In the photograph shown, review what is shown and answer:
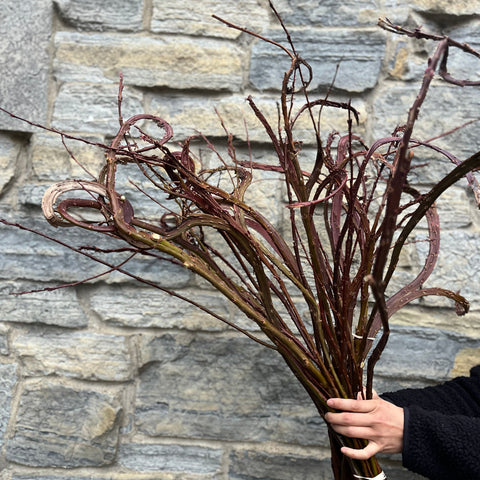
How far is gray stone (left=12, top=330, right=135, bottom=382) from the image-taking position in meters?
1.42

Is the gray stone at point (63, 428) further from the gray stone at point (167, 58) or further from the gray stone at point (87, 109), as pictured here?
the gray stone at point (167, 58)

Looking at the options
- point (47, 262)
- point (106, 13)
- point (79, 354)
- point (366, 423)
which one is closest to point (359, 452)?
point (366, 423)

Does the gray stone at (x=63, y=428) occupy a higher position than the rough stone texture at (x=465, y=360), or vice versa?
the rough stone texture at (x=465, y=360)

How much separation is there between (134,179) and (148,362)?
50cm

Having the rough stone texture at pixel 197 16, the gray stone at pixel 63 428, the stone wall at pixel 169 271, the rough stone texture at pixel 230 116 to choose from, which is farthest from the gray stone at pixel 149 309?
the rough stone texture at pixel 197 16

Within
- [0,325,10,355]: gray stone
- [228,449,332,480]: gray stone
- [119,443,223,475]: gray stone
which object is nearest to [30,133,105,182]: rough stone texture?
[0,325,10,355]: gray stone

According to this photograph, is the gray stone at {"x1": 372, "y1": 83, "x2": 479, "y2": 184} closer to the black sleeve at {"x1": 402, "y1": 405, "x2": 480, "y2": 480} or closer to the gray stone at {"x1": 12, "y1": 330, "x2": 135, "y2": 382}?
the black sleeve at {"x1": 402, "y1": 405, "x2": 480, "y2": 480}

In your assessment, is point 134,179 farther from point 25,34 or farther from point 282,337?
point 282,337

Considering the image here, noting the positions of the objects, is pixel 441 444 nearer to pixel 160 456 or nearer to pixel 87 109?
pixel 160 456

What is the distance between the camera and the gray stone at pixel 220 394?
1410mm

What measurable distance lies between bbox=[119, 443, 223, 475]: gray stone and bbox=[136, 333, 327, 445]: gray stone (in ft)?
0.12

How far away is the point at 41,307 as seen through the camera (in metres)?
1.42

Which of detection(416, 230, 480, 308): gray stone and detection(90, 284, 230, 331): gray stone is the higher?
detection(416, 230, 480, 308): gray stone

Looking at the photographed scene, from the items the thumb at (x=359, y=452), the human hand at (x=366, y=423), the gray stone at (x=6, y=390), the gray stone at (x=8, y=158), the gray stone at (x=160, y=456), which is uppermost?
the gray stone at (x=8, y=158)
